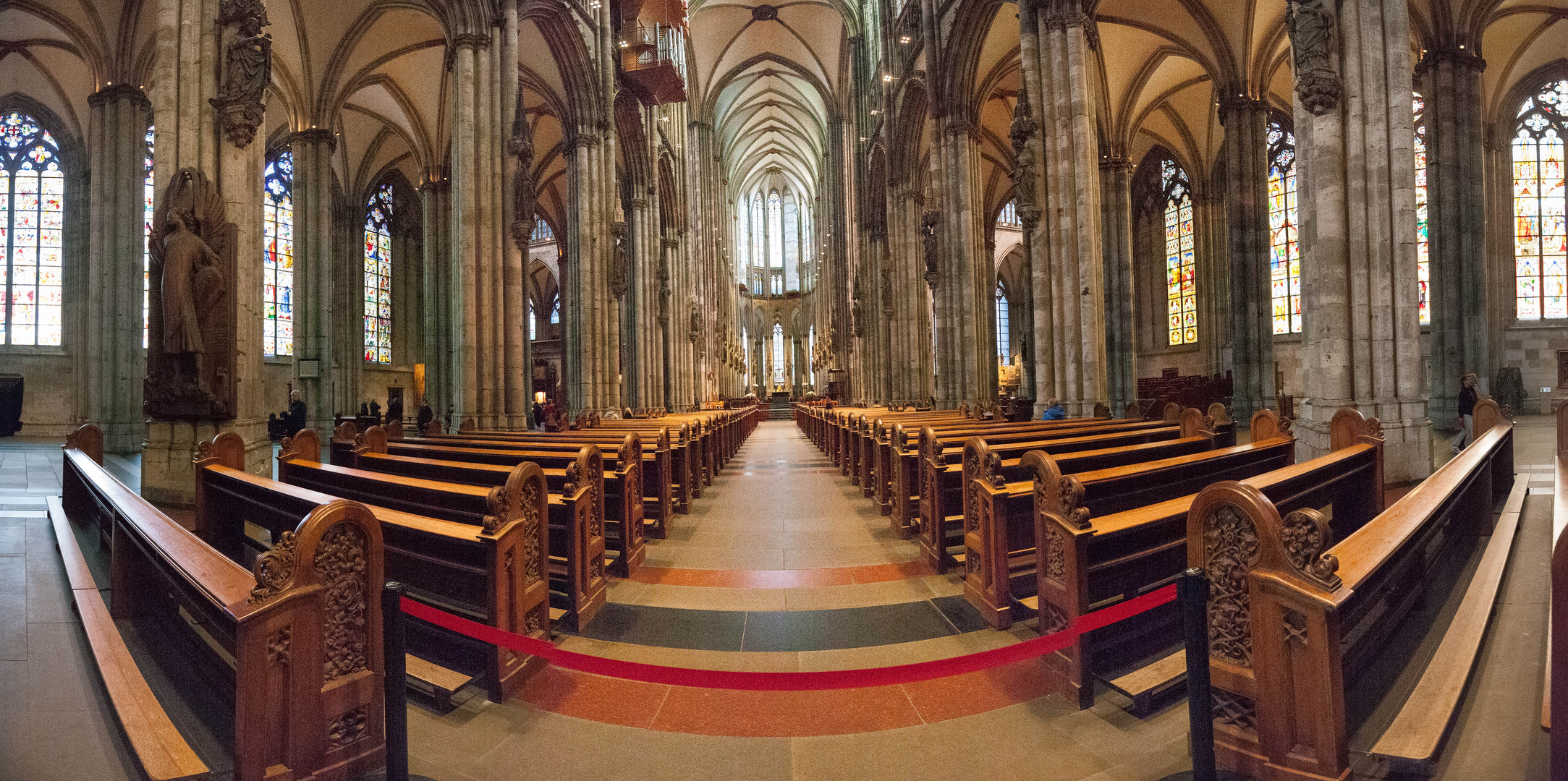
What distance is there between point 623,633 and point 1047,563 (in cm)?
241

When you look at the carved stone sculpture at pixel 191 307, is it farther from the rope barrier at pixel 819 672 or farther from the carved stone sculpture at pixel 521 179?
the rope barrier at pixel 819 672

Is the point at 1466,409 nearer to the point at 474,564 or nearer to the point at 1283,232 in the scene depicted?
the point at 474,564

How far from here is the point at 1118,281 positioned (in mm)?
20156

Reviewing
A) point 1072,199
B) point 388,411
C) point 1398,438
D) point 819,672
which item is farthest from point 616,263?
point 819,672

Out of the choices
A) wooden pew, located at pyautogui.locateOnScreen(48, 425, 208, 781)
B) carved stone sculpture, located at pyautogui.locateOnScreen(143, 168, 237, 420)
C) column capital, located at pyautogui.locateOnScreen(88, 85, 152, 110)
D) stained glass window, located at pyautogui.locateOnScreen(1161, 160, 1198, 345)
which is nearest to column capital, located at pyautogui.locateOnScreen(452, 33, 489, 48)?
Result: carved stone sculpture, located at pyautogui.locateOnScreen(143, 168, 237, 420)

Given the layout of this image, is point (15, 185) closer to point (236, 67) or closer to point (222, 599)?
point (236, 67)

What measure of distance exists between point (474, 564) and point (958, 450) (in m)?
3.96

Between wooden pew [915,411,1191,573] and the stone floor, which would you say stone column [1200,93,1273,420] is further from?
the stone floor

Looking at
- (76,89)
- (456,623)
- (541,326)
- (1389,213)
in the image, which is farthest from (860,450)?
(541,326)

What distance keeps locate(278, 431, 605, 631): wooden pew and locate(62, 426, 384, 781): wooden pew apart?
1.31 metres

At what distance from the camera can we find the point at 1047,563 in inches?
129

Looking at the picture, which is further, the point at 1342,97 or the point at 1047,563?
the point at 1342,97

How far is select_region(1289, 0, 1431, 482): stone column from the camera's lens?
713 cm

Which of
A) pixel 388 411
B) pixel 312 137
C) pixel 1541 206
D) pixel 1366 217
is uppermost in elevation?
pixel 312 137
